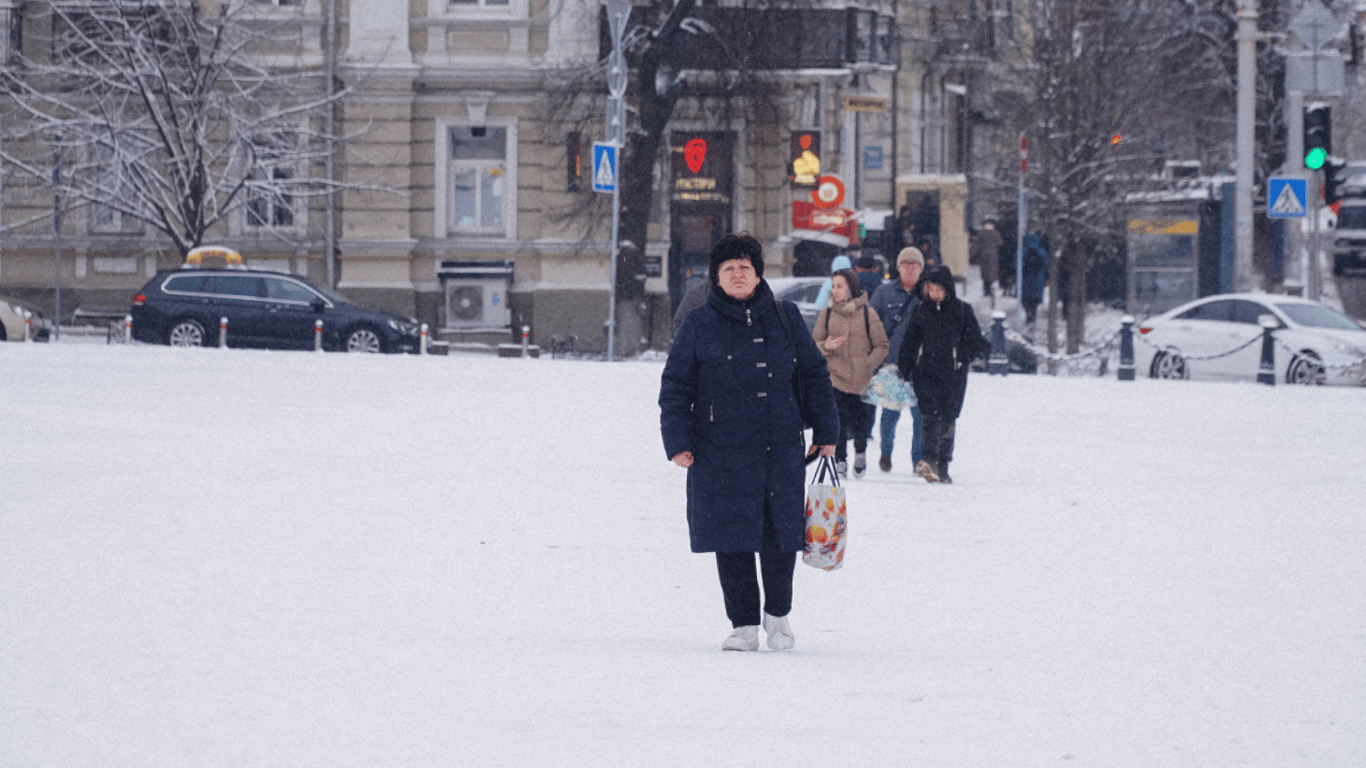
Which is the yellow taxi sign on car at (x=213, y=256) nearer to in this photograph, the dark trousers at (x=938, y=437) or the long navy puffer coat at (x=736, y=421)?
the dark trousers at (x=938, y=437)

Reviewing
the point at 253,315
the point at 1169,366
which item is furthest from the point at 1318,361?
the point at 253,315

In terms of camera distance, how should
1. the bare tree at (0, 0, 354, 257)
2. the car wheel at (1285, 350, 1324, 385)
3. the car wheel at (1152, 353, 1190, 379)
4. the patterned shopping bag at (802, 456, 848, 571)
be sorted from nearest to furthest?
the patterned shopping bag at (802, 456, 848, 571), the car wheel at (1285, 350, 1324, 385), the car wheel at (1152, 353, 1190, 379), the bare tree at (0, 0, 354, 257)

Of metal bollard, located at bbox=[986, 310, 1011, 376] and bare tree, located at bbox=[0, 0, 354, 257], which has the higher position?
bare tree, located at bbox=[0, 0, 354, 257]

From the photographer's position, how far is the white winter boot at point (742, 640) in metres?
7.88

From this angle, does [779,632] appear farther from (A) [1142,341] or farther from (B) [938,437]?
(A) [1142,341]

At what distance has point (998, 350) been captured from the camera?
88.3 ft

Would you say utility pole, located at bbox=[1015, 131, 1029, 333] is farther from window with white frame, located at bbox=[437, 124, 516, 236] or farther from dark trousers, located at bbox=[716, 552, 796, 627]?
dark trousers, located at bbox=[716, 552, 796, 627]

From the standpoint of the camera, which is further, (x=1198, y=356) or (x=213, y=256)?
(x=213, y=256)

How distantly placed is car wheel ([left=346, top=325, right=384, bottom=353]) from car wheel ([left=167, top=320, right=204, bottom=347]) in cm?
214

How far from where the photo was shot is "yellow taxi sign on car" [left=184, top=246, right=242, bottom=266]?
31516 millimetres

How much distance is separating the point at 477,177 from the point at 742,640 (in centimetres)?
2865

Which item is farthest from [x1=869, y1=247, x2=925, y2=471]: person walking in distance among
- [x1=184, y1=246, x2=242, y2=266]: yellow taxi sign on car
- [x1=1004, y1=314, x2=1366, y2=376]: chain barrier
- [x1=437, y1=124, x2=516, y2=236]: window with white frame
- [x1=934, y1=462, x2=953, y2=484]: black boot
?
[x1=437, y1=124, x2=516, y2=236]: window with white frame

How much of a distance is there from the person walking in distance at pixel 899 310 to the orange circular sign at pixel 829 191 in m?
20.8

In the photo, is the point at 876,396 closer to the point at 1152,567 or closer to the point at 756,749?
the point at 1152,567
